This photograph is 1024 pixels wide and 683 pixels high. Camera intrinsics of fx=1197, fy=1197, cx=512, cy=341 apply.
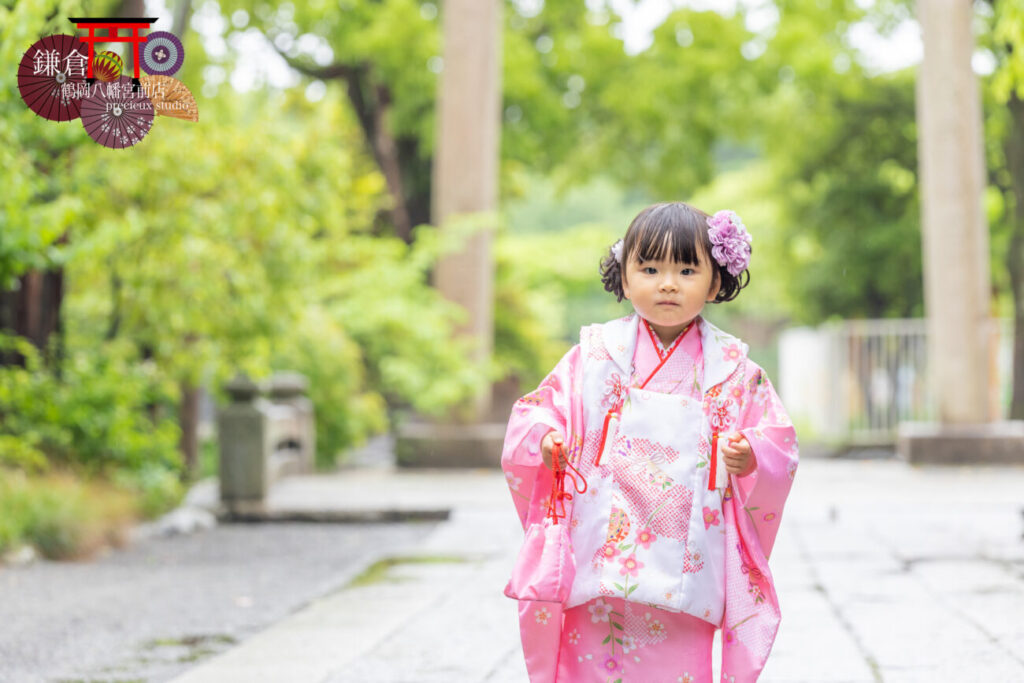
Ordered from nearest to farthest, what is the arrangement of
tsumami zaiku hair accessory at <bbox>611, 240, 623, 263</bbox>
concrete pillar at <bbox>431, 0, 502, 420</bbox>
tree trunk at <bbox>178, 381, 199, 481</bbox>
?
tsumami zaiku hair accessory at <bbox>611, 240, 623, 263</bbox>
concrete pillar at <bbox>431, 0, 502, 420</bbox>
tree trunk at <bbox>178, 381, 199, 481</bbox>

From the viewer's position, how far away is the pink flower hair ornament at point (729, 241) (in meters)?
2.60

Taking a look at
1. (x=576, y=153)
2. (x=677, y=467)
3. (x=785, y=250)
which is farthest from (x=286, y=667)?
(x=785, y=250)

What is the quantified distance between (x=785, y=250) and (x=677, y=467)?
16.8m

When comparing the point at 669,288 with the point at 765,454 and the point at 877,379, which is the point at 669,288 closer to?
the point at 765,454

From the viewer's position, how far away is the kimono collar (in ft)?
8.72

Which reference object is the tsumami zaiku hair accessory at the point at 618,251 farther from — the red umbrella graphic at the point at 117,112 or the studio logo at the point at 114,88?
the red umbrella graphic at the point at 117,112

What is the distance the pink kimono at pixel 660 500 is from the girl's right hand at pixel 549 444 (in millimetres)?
26

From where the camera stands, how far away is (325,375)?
1218 cm

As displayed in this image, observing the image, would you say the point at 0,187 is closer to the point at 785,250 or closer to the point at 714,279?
the point at 714,279

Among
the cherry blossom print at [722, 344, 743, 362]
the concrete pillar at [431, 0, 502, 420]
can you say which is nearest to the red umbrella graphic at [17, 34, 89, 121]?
the cherry blossom print at [722, 344, 743, 362]

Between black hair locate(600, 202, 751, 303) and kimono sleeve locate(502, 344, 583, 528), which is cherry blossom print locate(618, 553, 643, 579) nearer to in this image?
kimono sleeve locate(502, 344, 583, 528)

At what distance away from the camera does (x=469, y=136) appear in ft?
32.9

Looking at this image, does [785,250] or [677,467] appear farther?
[785,250]

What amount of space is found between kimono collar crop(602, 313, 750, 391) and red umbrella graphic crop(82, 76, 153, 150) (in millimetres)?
1753
